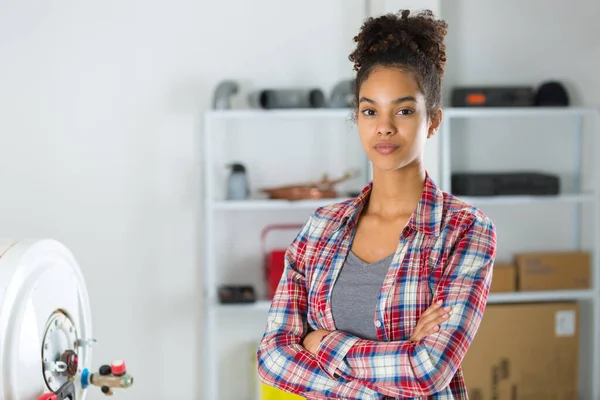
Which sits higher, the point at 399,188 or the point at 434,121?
the point at 434,121

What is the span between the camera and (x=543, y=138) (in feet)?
13.6

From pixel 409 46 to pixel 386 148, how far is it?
20 centimetres

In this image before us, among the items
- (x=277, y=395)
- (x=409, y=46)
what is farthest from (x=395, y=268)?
(x=277, y=395)

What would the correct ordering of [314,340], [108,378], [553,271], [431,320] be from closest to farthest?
1. [431,320]
2. [314,340]
3. [108,378]
4. [553,271]

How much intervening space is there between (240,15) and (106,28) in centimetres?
63

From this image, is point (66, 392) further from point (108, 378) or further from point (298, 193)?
point (298, 193)

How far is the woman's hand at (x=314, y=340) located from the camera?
1.57 meters

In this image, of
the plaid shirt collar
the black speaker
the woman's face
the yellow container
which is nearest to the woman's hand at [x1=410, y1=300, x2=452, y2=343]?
the plaid shirt collar

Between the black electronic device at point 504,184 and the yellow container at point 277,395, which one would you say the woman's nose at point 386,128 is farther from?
the black electronic device at point 504,184

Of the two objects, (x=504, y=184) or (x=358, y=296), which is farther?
(x=504, y=184)

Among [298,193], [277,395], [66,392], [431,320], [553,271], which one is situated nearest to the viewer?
[431,320]

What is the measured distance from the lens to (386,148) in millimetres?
1514

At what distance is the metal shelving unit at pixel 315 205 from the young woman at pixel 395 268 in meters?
2.04

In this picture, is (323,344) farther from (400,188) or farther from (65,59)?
(65,59)
